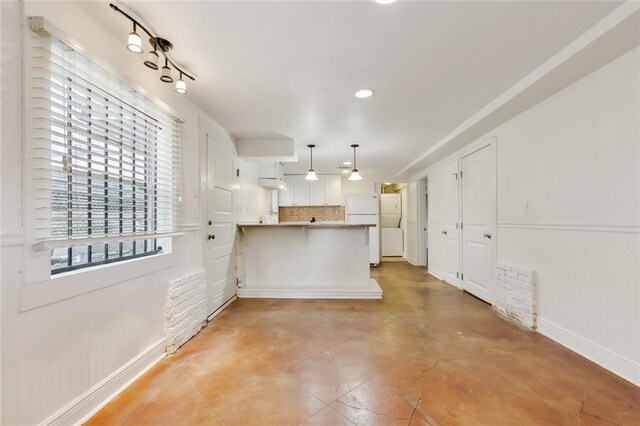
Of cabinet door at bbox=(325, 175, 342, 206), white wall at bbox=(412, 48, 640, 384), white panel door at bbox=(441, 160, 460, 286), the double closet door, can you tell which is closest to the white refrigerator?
cabinet door at bbox=(325, 175, 342, 206)

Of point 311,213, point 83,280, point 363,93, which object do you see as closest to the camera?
point 83,280

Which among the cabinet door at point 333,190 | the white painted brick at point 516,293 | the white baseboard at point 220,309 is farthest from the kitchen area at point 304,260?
the cabinet door at point 333,190

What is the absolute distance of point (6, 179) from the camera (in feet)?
3.90

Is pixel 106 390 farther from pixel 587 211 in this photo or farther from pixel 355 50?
pixel 587 211

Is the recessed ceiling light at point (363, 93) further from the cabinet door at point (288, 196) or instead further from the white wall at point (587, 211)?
the cabinet door at point (288, 196)

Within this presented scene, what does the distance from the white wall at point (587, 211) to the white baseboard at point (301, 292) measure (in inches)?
80.5

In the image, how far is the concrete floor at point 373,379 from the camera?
5.13ft

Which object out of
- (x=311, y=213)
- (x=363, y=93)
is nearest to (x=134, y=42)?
(x=363, y=93)

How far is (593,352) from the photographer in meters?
2.13

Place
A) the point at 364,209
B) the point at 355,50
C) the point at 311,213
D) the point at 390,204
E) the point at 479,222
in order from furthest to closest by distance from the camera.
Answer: the point at 390,204, the point at 311,213, the point at 364,209, the point at 479,222, the point at 355,50

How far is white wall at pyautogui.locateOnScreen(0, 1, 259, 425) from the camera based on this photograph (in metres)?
1.20

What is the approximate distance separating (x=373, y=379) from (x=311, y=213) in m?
5.44

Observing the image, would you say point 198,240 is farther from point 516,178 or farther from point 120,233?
point 516,178

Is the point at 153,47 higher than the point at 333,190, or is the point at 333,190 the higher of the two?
the point at 153,47
